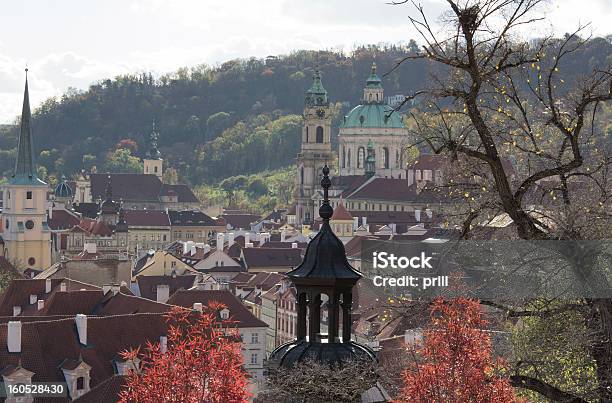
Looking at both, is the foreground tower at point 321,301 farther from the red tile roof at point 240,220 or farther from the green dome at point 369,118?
the green dome at point 369,118

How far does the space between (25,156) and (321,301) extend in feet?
391

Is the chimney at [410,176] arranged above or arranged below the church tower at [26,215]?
above

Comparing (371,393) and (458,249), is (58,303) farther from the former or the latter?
(371,393)

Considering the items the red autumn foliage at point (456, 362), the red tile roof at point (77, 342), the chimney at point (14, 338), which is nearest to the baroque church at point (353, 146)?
the red tile roof at point (77, 342)

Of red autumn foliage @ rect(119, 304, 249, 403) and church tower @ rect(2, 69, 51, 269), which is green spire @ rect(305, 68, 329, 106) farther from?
red autumn foliage @ rect(119, 304, 249, 403)

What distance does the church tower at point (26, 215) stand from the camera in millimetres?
129750

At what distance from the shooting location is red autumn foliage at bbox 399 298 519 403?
68.8ft

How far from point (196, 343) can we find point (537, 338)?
24.7 ft

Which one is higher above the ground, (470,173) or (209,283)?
(470,173)

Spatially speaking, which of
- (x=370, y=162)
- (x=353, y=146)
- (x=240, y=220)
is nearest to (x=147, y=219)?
(x=240, y=220)

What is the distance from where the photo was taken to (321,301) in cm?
1501

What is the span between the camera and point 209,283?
265 ft

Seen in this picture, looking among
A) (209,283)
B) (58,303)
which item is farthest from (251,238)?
(58,303)

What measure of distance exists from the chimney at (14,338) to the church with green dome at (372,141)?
434 feet
